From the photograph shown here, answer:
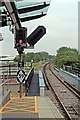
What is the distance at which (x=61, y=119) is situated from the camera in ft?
29.2

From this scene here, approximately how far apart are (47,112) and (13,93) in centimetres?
785

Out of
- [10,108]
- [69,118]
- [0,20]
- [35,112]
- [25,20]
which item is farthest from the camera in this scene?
[25,20]

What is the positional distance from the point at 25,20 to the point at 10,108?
1097cm

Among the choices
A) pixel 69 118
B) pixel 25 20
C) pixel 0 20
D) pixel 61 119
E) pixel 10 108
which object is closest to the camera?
pixel 61 119

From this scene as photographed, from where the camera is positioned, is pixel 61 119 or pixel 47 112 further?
pixel 47 112

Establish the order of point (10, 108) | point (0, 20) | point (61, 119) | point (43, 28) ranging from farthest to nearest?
1. point (0, 20)
2. point (43, 28)
3. point (10, 108)
4. point (61, 119)

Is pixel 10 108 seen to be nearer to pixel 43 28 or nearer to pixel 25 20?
pixel 43 28

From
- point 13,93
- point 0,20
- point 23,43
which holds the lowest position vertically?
point 13,93

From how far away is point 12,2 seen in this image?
11.9 metres

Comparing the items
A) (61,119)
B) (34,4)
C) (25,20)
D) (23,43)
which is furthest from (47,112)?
(25,20)

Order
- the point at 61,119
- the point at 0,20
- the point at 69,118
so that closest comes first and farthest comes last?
1. the point at 61,119
2. the point at 69,118
3. the point at 0,20

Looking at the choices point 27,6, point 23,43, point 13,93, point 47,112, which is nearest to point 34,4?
point 27,6

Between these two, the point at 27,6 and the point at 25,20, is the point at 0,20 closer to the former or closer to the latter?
the point at 27,6

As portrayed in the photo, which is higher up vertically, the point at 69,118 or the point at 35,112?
the point at 35,112
